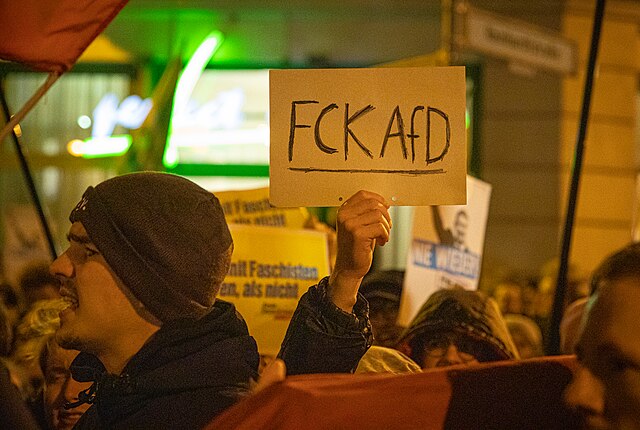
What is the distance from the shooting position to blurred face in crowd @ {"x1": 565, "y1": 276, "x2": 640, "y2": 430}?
1.33 meters

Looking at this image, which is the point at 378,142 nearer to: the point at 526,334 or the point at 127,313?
the point at 127,313

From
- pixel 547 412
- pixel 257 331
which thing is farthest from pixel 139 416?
pixel 257 331

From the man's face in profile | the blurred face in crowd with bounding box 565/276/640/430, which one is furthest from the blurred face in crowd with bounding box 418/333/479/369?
the blurred face in crowd with bounding box 565/276/640/430

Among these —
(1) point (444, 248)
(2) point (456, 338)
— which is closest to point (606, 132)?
(1) point (444, 248)

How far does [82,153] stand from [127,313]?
11949 millimetres

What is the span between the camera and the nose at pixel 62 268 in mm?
1998

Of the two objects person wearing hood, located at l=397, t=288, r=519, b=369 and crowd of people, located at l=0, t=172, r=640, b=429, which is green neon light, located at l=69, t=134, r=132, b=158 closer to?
person wearing hood, located at l=397, t=288, r=519, b=369

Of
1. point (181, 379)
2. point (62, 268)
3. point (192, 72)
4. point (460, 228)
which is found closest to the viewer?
point (181, 379)

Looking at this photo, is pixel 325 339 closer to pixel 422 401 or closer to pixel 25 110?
pixel 422 401

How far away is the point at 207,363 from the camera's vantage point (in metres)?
1.91

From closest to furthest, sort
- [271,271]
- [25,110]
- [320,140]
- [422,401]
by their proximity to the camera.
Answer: [422,401], [320,140], [25,110], [271,271]

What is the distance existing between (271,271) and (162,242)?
1.59m

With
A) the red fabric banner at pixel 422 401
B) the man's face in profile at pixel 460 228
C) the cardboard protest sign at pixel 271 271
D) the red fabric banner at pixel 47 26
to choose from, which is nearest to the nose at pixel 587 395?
the red fabric banner at pixel 422 401

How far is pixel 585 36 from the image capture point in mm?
12578
